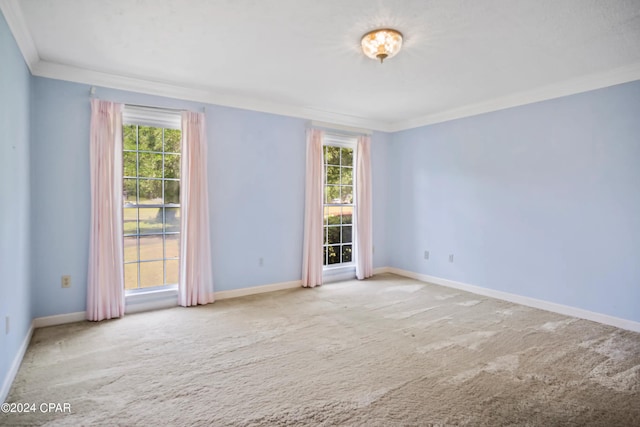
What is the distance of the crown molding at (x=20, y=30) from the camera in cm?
231

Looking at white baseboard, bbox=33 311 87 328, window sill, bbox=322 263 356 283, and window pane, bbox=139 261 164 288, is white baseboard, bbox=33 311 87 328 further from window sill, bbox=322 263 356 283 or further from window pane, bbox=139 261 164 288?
window sill, bbox=322 263 356 283

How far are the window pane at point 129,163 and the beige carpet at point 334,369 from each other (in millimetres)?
1610

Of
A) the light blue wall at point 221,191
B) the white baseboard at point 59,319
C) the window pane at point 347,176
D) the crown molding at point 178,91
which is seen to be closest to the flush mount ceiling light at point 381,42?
the crown molding at point 178,91

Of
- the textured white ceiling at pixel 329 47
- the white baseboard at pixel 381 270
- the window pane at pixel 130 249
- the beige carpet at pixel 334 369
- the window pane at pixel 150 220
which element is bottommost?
the beige carpet at pixel 334 369

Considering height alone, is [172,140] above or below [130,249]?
above

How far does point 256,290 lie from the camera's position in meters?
4.75

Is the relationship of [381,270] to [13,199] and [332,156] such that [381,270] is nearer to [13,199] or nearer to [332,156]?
[332,156]

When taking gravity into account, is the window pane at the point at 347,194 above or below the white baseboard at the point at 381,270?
above

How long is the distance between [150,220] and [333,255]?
2779mm

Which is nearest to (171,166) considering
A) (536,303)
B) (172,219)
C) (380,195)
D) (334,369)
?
(172,219)

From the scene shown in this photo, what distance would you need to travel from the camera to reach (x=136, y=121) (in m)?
3.95

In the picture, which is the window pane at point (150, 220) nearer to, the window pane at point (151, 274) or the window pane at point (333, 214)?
the window pane at point (151, 274)

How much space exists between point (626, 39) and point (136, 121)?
4718 millimetres

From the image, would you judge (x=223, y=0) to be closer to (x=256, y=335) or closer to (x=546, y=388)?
(x=256, y=335)
